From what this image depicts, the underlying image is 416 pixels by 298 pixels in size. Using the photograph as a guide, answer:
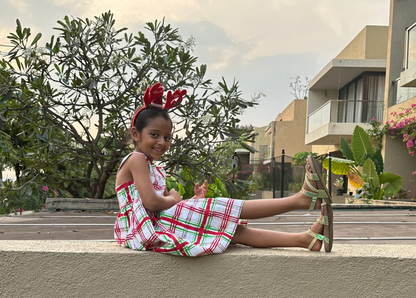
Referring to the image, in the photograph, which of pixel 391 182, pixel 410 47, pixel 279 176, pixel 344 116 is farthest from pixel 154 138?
pixel 344 116

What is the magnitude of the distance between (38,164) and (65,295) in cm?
525

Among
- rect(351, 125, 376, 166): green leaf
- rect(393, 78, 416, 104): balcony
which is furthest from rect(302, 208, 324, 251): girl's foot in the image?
rect(393, 78, 416, 104): balcony

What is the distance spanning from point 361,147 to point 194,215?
1104 cm

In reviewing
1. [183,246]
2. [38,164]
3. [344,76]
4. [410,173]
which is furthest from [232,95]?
[344,76]

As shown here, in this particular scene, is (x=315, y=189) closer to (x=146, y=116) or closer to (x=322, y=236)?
(x=322, y=236)

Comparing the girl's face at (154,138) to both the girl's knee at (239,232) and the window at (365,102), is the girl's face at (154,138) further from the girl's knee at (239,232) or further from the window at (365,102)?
the window at (365,102)

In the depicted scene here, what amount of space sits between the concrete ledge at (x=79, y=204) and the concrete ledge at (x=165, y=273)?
5.36 metres

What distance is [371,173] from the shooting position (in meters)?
11.6

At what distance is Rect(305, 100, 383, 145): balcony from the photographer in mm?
15648

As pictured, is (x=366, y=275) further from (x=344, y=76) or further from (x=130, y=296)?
(x=344, y=76)

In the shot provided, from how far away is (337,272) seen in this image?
2.15 meters

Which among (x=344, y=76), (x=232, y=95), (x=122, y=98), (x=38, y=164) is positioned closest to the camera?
(x=232, y=95)

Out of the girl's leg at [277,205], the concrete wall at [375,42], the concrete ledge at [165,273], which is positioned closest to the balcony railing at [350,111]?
the concrete wall at [375,42]

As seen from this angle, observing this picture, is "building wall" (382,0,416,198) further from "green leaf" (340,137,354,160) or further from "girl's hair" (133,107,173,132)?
"girl's hair" (133,107,173,132)
